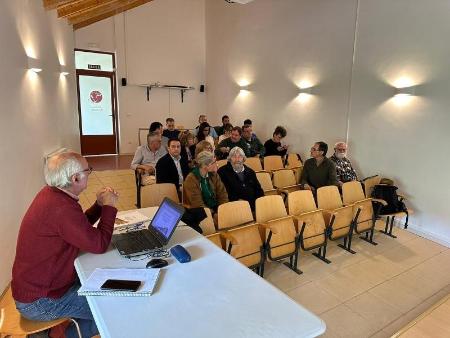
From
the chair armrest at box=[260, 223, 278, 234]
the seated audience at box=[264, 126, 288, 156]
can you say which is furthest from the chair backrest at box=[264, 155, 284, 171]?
the chair armrest at box=[260, 223, 278, 234]

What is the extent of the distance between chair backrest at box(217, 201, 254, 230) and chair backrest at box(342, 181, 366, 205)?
5.36ft

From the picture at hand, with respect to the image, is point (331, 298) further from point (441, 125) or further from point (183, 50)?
point (183, 50)

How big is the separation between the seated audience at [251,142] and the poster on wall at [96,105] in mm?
4956

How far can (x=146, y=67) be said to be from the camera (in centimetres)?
940

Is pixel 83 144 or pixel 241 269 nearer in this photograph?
pixel 241 269

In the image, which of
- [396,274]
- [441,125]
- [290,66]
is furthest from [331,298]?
[290,66]

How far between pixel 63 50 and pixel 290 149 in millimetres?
4994

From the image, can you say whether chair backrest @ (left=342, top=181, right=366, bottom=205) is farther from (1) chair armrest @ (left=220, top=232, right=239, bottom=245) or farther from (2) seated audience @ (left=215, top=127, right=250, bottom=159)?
(2) seated audience @ (left=215, top=127, right=250, bottom=159)

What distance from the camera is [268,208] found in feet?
10.4

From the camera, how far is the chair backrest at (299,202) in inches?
135

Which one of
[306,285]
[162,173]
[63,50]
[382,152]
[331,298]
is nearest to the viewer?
[331,298]

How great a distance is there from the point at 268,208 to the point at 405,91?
9.76 feet

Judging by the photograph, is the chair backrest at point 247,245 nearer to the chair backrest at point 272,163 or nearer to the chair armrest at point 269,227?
the chair armrest at point 269,227

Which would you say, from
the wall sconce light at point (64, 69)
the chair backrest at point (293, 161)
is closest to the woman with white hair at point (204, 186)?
the chair backrest at point (293, 161)
